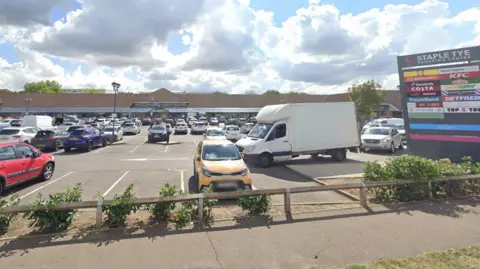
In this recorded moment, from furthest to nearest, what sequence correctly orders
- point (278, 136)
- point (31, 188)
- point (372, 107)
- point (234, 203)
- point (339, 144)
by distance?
1. point (372, 107)
2. point (339, 144)
3. point (278, 136)
4. point (31, 188)
5. point (234, 203)

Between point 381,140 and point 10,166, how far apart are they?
17769mm

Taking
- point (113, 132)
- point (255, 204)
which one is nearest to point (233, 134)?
point (113, 132)

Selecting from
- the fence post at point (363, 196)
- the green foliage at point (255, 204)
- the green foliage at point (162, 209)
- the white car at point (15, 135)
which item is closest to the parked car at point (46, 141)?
the white car at point (15, 135)

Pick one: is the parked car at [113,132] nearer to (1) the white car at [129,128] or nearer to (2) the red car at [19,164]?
(1) the white car at [129,128]

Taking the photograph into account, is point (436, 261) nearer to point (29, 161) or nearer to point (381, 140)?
point (29, 161)

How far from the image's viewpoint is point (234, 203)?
7102 mm

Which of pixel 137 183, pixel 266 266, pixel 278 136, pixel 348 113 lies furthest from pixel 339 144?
pixel 266 266

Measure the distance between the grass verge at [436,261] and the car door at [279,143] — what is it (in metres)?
8.16

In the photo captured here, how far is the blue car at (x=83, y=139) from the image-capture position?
55.4 feet

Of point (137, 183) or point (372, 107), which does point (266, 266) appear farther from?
point (372, 107)

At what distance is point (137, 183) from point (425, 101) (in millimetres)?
11660

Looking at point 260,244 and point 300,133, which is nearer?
point 260,244

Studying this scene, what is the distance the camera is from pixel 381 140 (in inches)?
670

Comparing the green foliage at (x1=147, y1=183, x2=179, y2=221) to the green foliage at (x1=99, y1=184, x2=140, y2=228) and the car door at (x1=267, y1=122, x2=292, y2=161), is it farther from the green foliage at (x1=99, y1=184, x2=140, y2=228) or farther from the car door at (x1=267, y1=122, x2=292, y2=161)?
the car door at (x1=267, y1=122, x2=292, y2=161)
